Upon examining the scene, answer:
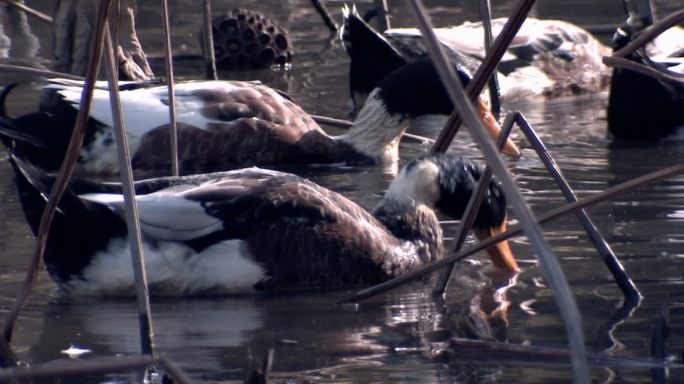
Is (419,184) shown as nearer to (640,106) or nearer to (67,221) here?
(67,221)

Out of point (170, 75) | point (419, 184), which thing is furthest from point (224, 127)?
point (170, 75)

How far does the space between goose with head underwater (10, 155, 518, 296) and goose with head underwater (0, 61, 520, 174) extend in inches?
80.6

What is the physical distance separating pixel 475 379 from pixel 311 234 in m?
1.48

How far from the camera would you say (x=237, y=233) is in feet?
16.7

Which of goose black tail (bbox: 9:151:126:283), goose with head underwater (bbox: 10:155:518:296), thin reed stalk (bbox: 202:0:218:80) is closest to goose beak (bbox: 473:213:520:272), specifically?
goose with head underwater (bbox: 10:155:518:296)

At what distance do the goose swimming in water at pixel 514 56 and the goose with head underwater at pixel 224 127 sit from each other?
1.00m

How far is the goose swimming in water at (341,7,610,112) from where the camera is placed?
29.4 feet

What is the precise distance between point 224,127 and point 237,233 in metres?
2.48

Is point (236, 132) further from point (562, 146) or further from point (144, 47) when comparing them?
point (144, 47)

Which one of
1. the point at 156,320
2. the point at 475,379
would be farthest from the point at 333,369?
the point at 156,320

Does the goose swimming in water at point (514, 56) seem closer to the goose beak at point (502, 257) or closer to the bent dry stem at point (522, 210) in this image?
the goose beak at point (502, 257)

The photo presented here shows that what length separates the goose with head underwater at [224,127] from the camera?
23.7 feet

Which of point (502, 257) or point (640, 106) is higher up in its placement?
point (502, 257)

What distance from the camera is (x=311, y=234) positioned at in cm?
520
